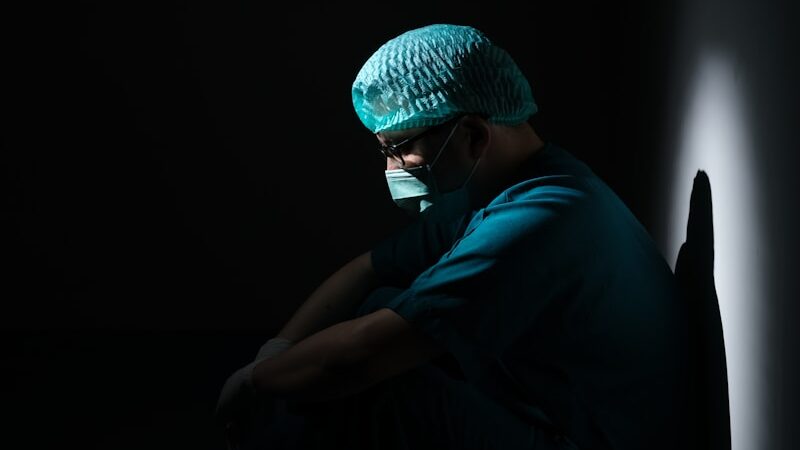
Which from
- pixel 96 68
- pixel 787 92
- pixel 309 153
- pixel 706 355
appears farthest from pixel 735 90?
pixel 96 68

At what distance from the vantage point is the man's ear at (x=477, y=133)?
145 centimetres

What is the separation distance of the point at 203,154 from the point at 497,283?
2077mm

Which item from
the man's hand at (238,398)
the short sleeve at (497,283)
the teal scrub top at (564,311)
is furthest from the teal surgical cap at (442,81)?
the man's hand at (238,398)

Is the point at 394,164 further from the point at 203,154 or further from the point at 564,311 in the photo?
the point at 203,154

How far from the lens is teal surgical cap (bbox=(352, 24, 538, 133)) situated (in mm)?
1449

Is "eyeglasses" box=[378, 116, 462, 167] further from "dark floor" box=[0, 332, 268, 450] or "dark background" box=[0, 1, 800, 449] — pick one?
"dark background" box=[0, 1, 800, 449]

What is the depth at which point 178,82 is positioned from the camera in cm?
311

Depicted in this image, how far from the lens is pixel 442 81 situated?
4.75 feet

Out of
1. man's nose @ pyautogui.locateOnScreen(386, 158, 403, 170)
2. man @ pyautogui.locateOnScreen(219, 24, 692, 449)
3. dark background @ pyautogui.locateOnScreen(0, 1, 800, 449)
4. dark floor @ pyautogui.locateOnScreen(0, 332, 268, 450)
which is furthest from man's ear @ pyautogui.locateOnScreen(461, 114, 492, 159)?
dark background @ pyautogui.locateOnScreen(0, 1, 800, 449)

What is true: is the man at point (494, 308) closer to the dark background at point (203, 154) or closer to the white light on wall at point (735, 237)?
the white light on wall at point (735, 237)

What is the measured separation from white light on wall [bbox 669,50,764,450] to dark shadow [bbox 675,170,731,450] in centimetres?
1

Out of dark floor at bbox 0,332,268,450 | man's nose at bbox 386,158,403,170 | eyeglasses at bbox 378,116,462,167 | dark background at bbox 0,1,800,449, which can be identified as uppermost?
eyeglasses at bbox 378,116,462,167

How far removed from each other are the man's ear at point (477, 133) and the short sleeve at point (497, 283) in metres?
0.19

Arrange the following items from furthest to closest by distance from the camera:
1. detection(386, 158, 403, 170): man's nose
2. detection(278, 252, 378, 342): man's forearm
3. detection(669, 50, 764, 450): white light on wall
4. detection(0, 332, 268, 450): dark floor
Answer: detection(0, 332, 268, 450): dark floor
detection(278, 252, 378, 342): man's forearm
detection(386, 158, 403, 170): man's nose
detection(669, 50, 764, 450): white light on wall
